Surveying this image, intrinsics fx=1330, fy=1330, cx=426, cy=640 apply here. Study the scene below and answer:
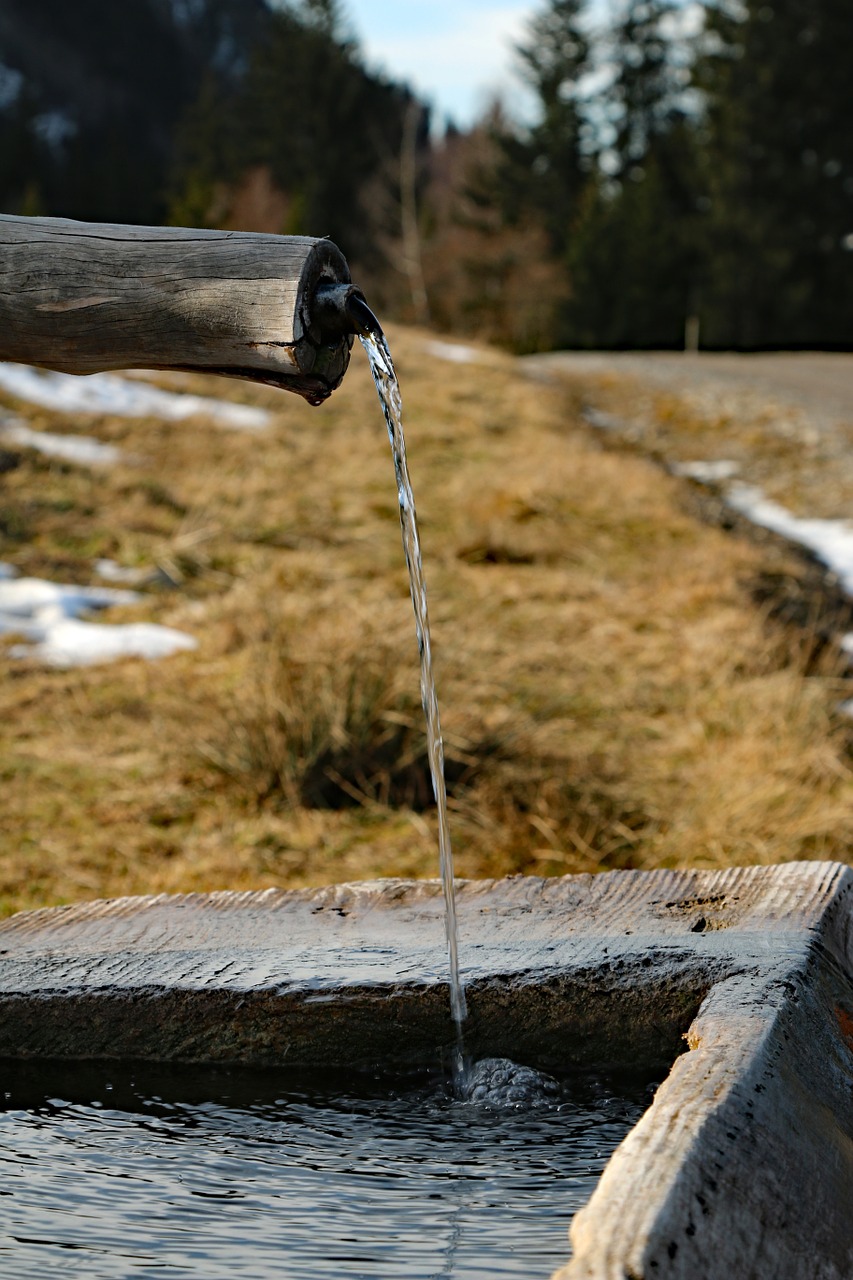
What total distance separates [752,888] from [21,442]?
252 inches

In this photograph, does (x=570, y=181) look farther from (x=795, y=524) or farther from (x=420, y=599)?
(x=420, y=599)

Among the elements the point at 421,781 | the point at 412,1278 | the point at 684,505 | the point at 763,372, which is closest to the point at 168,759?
the point at 421,781

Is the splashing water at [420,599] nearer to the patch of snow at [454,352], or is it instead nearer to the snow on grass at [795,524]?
the snow on grass at [795,524]

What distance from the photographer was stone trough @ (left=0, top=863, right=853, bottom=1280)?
136 centimetres

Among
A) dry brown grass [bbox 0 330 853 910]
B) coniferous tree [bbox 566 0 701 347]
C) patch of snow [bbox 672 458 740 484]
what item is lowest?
dry brown grass [bbox 0 330 853 910]

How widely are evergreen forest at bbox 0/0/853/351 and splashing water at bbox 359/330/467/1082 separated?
71.6ft

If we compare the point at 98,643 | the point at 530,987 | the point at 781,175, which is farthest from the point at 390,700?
the point at 781,175

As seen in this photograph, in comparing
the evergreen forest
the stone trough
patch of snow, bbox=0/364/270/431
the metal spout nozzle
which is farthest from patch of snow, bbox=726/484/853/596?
the evergreen forest

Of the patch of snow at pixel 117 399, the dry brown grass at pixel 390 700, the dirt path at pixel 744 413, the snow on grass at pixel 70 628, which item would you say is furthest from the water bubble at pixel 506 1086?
the patch of snow at pixel 117 399

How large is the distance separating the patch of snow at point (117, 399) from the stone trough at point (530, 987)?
23.5ft

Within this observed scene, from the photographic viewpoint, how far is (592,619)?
18.3 feet

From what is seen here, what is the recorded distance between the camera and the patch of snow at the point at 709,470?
9.23m

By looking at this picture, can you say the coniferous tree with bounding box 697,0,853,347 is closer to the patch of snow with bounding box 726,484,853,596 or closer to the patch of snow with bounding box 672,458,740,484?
the patch of snow with bounding box 672,458,740,484

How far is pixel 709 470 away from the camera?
9523 millimetres
